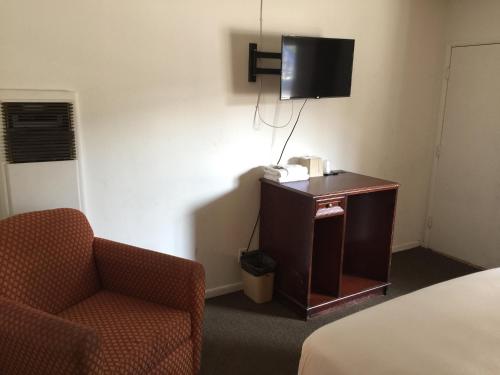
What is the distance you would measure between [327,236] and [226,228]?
73cm

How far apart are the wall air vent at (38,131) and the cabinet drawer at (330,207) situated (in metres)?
1.50

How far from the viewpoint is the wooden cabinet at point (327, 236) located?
2.73m

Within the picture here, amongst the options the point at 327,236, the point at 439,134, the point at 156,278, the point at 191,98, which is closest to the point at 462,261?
the point at 439,134

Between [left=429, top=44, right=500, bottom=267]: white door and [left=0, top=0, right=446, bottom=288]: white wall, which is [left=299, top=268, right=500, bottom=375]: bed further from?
[left=429, top=44, right=500, bottom=267]: white door

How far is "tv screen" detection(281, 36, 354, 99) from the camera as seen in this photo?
2.83m

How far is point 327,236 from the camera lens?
288 cm

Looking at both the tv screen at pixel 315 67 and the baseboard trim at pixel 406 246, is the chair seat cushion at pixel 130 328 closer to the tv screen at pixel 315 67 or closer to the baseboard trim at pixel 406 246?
the tv screen at pixel 315 67

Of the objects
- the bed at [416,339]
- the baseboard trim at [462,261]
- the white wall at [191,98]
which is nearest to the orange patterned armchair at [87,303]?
the white wall at [191,98]

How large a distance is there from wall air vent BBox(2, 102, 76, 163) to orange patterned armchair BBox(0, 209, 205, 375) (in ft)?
1.27

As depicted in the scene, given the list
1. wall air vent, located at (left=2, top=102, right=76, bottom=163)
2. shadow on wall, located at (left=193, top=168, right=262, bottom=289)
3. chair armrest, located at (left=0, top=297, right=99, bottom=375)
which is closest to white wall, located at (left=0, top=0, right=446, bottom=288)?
shadow on wall, located at (left=193, top=168, right=262, bottom=289)

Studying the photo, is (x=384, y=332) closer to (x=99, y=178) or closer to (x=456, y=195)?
(x=99, y=178)

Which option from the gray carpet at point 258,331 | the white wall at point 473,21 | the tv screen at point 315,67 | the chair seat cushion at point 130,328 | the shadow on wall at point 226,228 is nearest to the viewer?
the chair seat cushion at point 130,328

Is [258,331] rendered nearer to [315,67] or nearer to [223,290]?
[223,290]

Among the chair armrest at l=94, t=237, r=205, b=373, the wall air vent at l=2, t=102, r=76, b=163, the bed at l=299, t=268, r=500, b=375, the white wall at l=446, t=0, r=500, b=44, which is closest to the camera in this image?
the bed at l=299, t=268, r=500, b=375
